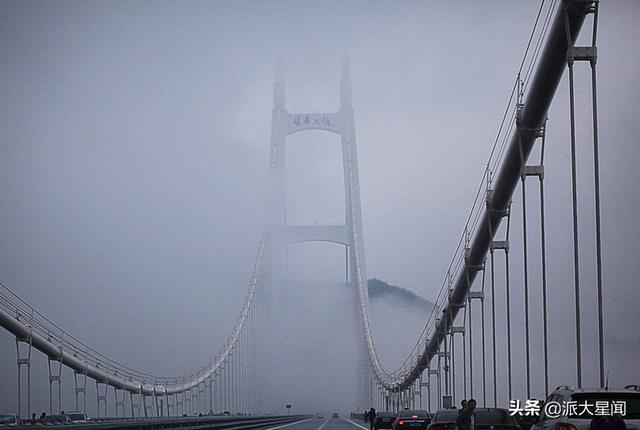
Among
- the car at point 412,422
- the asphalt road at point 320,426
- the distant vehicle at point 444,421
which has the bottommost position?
the asphalt road at point 320,426

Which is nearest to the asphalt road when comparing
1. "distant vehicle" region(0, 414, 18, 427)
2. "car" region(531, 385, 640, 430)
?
"distant vehicle" region(0, 414, 18, 427)

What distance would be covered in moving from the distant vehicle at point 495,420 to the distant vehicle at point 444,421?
65.6 inches

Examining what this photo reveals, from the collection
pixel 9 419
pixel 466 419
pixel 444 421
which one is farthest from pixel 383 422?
pixel 466 419

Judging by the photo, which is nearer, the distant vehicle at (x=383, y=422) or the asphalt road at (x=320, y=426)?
the distant vehicle at (x=383, y=422)

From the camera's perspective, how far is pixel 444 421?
30.4 m

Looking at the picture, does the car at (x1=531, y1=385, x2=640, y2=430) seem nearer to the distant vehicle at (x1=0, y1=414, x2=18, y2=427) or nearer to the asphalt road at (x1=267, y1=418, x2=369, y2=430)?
the distant vehicle at (x1=0, y1=414, x2=18, y2=427)

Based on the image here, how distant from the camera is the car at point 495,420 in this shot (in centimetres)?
2603

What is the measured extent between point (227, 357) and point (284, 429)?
44.3 m

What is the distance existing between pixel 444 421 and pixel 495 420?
382 centimetres

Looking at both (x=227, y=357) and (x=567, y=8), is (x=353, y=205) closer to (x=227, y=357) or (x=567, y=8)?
(x=227, y=357)

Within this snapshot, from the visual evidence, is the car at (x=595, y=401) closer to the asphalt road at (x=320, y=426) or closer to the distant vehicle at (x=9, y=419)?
the distant vehicle at (x=9, y=419)

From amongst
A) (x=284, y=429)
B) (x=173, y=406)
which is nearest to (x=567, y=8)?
(x=284, y=429)

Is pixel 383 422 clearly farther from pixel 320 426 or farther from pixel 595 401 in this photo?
pixel 595 401

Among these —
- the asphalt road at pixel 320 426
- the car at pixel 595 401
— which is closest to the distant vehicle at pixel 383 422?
the asphalt road at pixel 320 426
